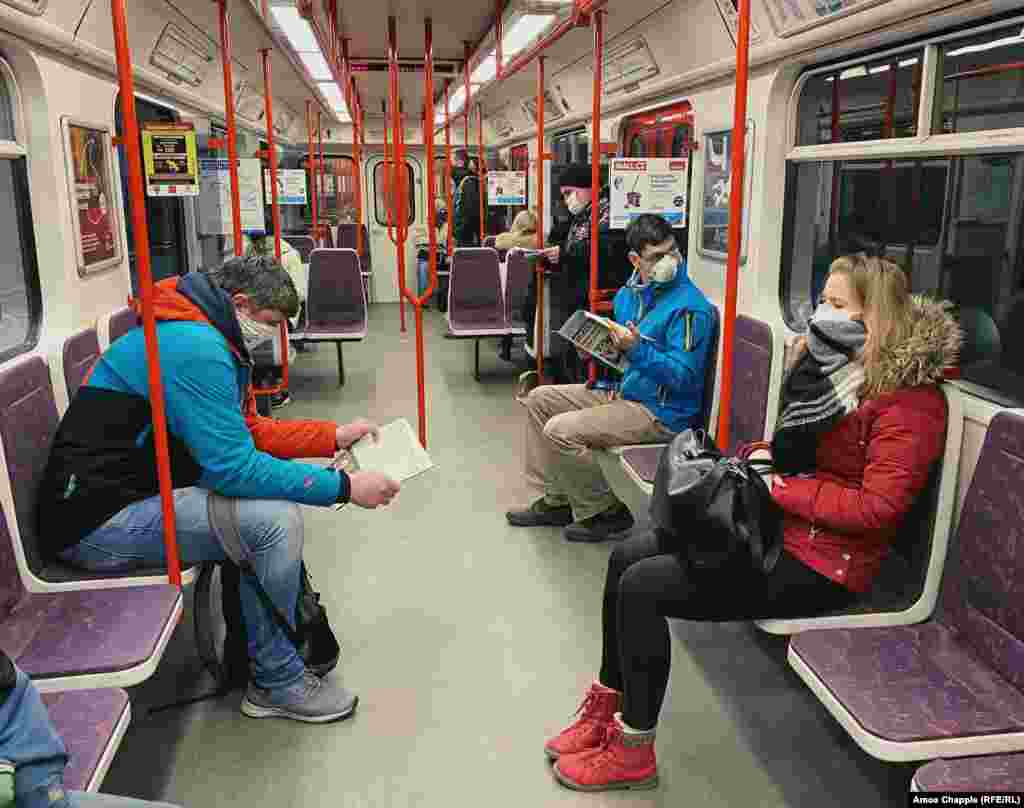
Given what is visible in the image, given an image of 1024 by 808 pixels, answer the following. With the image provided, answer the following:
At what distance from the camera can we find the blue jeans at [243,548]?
99.0 inches

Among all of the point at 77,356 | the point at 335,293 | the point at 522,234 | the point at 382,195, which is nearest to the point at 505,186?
the point at 522,234

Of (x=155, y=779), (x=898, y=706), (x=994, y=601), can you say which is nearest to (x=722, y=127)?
(x=994, y=601)

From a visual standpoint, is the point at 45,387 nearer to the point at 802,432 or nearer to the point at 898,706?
the point at 802,432

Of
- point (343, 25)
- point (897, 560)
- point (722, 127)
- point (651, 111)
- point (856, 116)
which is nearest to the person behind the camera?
point (897, 560)

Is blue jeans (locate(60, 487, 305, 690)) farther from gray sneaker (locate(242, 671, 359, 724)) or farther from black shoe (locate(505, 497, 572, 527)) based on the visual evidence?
black shoe (locate(505, 497, 572, 527))

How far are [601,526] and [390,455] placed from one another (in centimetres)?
146

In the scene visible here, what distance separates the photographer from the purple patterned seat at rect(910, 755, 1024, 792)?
1.69m

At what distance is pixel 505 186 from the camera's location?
784cm

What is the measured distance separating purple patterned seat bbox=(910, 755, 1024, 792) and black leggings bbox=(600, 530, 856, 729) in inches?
23.5

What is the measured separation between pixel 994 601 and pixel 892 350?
0.65m

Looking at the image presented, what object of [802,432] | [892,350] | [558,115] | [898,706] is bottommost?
[898,706]

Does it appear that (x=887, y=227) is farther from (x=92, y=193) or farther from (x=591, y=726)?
(x=92, y=193)

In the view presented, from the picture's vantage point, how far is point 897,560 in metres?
2.58

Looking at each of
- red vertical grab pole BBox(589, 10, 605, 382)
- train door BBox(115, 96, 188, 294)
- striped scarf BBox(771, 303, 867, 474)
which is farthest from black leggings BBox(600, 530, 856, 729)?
train door BBox(115, 96, 188, 294)
